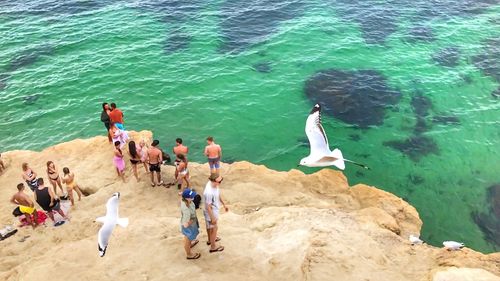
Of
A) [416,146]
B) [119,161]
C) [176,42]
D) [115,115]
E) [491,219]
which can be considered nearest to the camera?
[119,161]

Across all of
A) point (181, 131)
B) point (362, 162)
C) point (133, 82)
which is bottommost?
point (362, 162)

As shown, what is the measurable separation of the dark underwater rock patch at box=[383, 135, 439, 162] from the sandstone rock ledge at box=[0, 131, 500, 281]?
5127 millimetres

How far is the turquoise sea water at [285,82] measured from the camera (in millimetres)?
18453

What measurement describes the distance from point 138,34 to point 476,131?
70.6ft

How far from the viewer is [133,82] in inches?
943

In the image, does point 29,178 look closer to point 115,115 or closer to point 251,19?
point 115,115

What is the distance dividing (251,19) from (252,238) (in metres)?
22.1

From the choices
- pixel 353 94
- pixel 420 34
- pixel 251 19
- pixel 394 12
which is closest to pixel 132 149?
pixel 353 94

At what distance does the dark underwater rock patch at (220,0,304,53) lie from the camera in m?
27.4

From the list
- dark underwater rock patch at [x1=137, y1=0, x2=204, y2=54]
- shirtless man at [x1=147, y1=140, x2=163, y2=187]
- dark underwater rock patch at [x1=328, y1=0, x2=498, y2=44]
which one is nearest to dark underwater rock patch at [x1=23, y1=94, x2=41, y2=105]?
dark underwater rock patch at [x1=137, y1=0, x2=204, y2=54]

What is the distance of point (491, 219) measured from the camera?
1595cm

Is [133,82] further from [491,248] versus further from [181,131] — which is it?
[491,248]

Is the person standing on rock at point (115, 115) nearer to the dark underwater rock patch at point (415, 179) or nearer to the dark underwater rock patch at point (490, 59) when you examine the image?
the dark underwater rock patch at point (415, 179)

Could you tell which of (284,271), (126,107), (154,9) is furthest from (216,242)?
(154,9)
